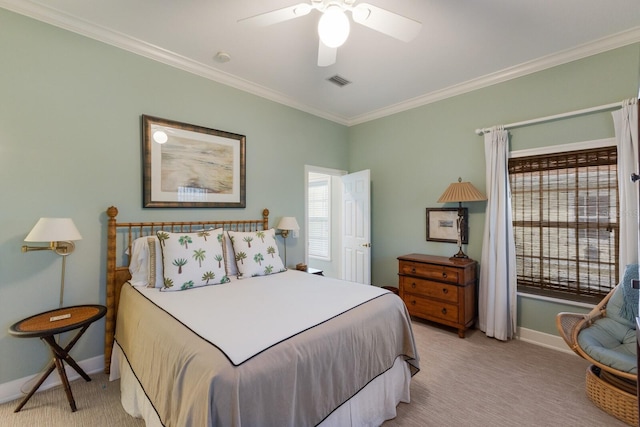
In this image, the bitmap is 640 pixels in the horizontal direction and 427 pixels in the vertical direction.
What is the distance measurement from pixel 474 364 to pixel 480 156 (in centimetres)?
225

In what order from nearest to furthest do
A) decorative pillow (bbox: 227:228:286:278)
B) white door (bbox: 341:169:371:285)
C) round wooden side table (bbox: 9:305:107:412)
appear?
round wooden side table (bbox: 9:305:107:412) < decorative pillow (bbox: 227:228:286:278) < white door (bbox: 341:169:371:285)

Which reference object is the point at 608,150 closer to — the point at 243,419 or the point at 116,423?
the point at 243,419

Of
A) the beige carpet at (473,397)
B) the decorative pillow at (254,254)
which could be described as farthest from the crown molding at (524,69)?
the beige carpet at (473,397)

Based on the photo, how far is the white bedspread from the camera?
4.59ft

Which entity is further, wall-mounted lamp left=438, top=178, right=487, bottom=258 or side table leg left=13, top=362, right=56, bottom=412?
wall-mounted lamp left=438, top=178, right=487, bottom=258

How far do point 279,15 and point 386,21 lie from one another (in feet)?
2.25

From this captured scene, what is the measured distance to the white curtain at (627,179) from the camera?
2375 mm

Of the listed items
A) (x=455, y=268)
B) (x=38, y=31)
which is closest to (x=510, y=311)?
(x=455, y=268)

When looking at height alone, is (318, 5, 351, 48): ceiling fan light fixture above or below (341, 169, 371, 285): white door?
above

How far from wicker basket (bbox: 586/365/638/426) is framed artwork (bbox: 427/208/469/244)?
1697 millimetres

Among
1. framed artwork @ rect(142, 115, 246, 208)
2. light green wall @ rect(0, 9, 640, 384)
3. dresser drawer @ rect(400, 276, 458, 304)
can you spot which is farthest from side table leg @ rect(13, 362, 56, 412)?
dresser drawer @ rect(400, 276, 458, 304)

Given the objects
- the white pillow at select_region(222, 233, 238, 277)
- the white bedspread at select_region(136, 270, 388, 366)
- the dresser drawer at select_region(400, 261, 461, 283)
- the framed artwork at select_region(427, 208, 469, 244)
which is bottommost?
the dresser drawer at select_region(400, 261, 461, 283)

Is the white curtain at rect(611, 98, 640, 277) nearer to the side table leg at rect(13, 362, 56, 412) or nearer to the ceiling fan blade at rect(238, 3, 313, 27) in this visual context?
the ceiling fan blade at rect(238, 3, 313, 27)

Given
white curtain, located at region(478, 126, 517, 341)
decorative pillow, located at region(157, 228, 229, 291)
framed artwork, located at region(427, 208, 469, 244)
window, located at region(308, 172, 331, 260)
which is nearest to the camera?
decorative pillow, located at region(157, 228, 229, 291)
